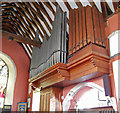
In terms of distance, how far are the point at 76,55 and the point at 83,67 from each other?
0.34m

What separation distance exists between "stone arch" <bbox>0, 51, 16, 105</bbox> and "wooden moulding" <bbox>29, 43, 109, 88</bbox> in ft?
13.3

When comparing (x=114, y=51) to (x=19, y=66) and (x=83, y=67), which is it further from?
(x=19, y=66)

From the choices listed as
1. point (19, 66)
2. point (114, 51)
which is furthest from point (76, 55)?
point (19, 66)

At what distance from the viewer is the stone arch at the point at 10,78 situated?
753 cm

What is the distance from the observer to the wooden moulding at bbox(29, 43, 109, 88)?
10.3ft

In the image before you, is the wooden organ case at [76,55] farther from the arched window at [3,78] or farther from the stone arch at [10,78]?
the arched window at [3,78]

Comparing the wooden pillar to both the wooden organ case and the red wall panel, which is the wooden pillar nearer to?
the wooden organ case

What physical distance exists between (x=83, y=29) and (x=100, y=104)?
1777 mm

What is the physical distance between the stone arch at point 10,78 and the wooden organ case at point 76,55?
316cm

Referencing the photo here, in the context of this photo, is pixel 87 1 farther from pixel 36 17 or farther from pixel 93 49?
pixel 36 17

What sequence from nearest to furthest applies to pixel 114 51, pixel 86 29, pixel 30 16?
pixel 114 51
pixel 86 29
pixel 30 16

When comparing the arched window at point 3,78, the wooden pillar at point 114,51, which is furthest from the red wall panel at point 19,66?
the wooden pillar at point 114,51

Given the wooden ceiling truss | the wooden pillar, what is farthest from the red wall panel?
the wooden pillar

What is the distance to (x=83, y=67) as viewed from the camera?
136 inches
